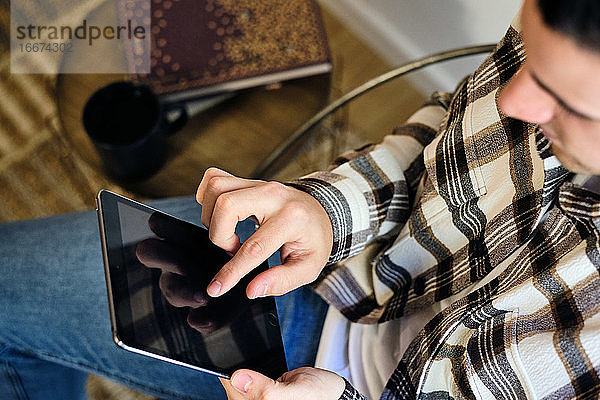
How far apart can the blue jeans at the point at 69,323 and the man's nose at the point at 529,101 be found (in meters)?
0.42

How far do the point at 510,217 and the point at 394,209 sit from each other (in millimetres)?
171

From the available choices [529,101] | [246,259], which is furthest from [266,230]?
[529,101]

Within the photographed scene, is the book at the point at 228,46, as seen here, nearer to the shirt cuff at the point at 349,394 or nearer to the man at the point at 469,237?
the man at the point at 469,237

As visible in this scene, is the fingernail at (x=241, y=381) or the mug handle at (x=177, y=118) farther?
the mug handle at (x=177, y=118)

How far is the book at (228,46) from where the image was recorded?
1.08 meters

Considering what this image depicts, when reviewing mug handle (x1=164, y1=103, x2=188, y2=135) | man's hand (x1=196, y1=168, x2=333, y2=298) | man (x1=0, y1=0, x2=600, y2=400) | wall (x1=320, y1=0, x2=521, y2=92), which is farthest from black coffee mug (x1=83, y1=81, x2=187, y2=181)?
wall (x1=320, y1=0, x2=521, y2=92)

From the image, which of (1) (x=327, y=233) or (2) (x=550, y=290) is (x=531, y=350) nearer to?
(2) (x=550, y=290)

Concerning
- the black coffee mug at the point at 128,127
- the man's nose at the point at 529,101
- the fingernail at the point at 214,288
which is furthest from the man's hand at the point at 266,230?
the black coffee mug at the point at 128,127

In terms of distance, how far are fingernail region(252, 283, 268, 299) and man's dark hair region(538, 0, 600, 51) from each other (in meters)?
0.35

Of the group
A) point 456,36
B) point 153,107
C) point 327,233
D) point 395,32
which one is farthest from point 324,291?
point 395,32

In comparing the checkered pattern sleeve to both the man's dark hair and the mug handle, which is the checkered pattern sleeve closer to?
the man's dark hair

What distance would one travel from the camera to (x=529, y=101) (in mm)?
459

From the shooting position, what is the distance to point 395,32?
1430mm

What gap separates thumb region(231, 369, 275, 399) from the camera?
0.57 m
